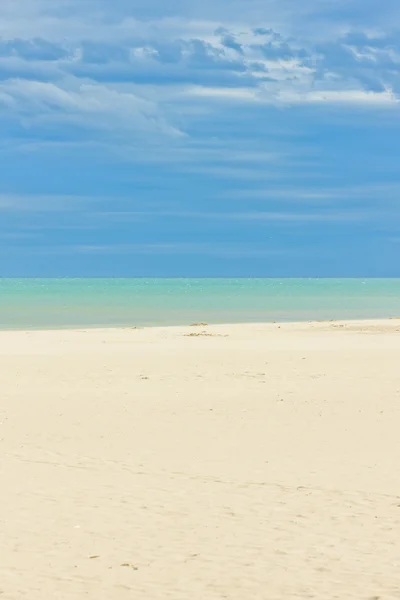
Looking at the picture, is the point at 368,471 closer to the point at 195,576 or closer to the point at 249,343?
the point at 195,576

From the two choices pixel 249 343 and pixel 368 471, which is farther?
pixel 249 343

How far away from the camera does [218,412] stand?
17766 millimetres

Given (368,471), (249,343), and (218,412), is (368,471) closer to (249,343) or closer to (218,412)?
(218,412)

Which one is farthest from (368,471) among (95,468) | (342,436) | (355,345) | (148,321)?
(148,321)

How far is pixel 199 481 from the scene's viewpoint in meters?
12.1

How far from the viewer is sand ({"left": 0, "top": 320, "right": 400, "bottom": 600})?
8.25 metres

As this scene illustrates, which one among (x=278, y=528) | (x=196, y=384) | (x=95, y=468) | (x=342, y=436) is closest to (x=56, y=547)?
(x=278, y=528)

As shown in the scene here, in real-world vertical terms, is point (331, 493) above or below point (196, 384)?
below

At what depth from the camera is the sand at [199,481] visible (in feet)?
27.1

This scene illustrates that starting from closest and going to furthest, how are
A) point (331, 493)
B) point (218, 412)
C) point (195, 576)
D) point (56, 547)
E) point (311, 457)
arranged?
point (195, 576)
point (56, 547)
point (331, 493)
point (311, 457)
point (218, 412)

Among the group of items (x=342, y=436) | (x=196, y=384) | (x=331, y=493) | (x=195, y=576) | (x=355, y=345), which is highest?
(x=355, y=345)

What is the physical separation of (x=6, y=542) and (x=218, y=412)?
891 cm

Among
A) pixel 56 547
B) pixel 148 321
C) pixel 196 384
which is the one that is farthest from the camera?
pixel 148 321

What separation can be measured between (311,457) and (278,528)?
3941 mm
